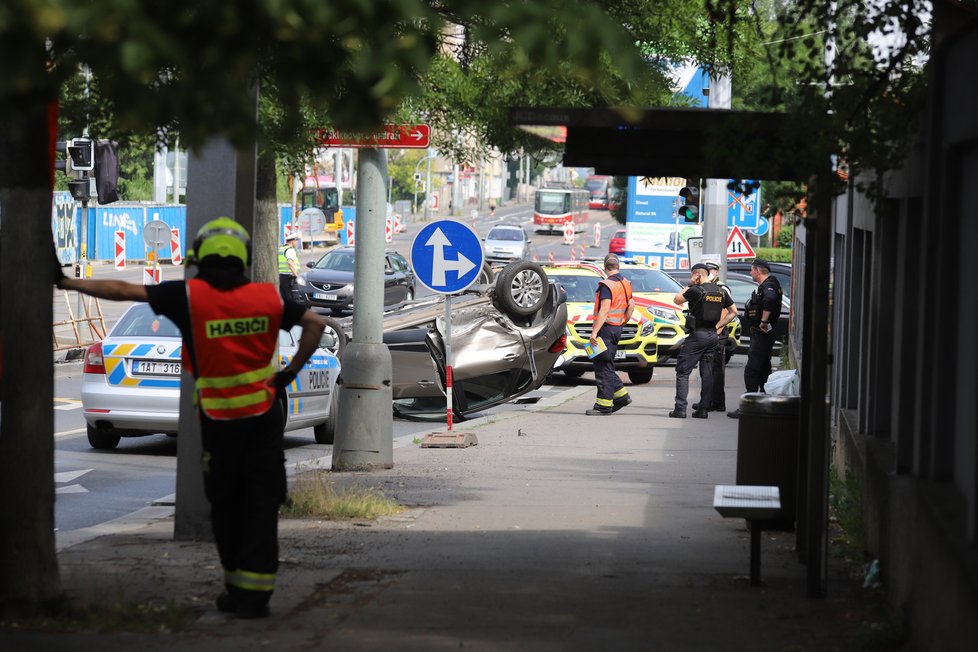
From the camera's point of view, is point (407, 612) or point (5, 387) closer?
point (5, 387)

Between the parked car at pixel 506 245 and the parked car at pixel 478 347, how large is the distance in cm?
5066

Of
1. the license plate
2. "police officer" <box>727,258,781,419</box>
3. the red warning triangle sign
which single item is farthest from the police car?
the red warning triangle sign

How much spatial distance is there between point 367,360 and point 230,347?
5887 millimetres

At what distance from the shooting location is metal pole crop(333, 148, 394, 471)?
489 inches

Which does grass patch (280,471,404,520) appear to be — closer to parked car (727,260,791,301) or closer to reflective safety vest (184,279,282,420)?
reflective safety vest (184,279,282,420)

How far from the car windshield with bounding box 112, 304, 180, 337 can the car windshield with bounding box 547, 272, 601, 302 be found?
10918 mm

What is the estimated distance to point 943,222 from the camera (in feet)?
19.8

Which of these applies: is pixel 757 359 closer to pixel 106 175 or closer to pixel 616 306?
pixel 616 306

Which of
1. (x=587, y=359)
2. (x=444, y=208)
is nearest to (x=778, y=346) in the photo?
(x=587, y=359)

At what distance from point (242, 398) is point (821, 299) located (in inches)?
114

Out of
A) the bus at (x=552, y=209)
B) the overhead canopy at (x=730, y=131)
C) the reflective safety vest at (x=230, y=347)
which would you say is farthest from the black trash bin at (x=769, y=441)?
the bus at (x=552, y=209)

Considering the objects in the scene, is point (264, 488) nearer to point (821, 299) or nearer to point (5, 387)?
point (5, 387)

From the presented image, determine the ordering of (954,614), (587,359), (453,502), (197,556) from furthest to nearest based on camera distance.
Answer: (587,359), (453,502), (197,556), (954,614)

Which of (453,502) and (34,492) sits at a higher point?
(34,492)
